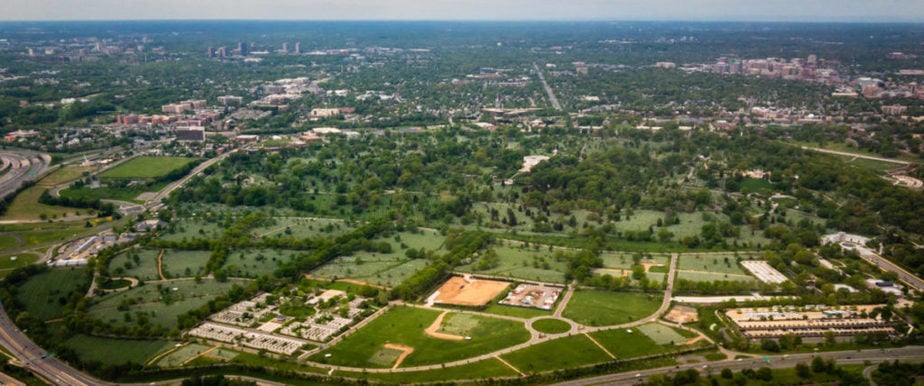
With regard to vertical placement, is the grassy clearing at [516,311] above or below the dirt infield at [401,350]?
above

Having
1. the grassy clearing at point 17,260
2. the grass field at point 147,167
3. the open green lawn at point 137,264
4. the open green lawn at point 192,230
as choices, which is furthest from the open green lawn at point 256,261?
the grass field at point 147,167

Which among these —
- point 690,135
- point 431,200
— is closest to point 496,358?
point 431,200

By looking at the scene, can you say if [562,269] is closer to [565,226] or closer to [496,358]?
[565,226]

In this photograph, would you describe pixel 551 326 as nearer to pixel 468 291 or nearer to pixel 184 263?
pixel 468 291

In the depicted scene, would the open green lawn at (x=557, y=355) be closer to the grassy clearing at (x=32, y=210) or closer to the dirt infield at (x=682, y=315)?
the dirt infield at (x=682, y=315)

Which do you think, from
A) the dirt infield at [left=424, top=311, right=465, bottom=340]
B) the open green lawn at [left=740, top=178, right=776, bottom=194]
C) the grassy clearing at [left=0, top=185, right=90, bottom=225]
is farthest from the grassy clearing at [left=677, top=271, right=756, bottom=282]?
the grassy clearing at [left=0, top=185, right=90, bottom=225]

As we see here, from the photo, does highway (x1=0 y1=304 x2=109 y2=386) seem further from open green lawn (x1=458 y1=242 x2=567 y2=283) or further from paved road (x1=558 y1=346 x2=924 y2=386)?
open green lawn (x1=458 y1=242 x2=567 y2=283)
